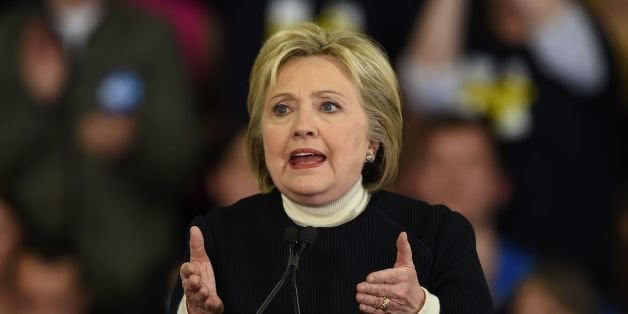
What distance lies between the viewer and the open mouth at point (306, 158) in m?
2.29

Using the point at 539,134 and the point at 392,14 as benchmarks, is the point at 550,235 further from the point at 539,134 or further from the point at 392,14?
the point at 392,14

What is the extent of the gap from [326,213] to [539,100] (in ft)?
10.2

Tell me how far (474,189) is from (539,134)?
1.26 feet

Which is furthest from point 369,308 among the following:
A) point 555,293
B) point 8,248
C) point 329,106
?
point 8,248

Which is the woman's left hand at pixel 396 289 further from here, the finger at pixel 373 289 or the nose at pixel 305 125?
the nose at pixel 305 125

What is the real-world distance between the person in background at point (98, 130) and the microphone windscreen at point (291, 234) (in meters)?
3.06

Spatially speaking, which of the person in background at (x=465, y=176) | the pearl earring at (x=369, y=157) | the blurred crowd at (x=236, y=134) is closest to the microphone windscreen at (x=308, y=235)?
the pearl earring at (x=369, y=157)

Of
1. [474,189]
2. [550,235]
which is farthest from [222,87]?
[550,235]

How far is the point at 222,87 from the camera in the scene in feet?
17.5

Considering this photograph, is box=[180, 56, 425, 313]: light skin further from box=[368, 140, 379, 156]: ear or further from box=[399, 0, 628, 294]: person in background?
box=[399, 0, 628, 294]: person in background

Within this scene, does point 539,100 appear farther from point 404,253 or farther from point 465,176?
point 404,253

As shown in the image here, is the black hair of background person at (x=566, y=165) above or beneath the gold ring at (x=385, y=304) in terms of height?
beneath

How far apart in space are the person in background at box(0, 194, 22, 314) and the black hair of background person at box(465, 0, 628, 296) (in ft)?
7.20

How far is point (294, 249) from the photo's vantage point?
2229 mm
